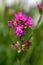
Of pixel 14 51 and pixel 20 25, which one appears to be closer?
pixel 20 25

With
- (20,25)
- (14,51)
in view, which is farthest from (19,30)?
(14,51)

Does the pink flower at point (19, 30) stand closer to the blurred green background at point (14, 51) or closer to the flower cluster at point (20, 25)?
the flower cluster at point (20, 25)

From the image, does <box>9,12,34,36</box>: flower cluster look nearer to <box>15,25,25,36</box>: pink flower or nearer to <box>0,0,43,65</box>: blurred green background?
<box>15,25,25,36</box>: pink flower

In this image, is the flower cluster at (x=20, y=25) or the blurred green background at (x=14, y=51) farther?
the blurred green background at (x=14, y=51)

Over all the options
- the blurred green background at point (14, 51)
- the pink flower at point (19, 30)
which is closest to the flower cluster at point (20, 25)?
the pink flower at point (19, 30)

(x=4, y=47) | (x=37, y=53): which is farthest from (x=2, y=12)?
(x=37, y=53)

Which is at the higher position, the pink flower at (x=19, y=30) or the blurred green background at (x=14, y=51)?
the pink flower at (x=19, y=30)

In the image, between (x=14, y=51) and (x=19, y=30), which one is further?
(x=14, y=51)

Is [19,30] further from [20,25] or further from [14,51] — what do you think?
[14,51]

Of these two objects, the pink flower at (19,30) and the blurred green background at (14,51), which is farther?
the blurred green background at (14,51)

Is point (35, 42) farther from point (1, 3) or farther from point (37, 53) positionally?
point (1, 3)

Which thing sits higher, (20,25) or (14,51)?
(20,25)
